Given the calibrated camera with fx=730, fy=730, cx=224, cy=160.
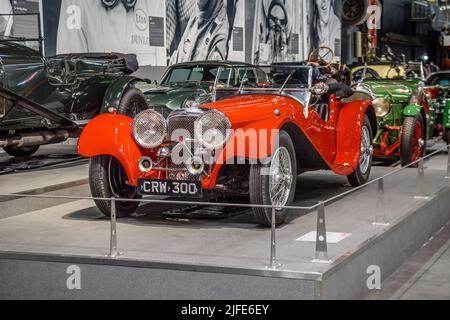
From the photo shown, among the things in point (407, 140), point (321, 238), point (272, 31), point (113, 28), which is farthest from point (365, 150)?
point (272, 31)

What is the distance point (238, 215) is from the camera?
17.8 ft

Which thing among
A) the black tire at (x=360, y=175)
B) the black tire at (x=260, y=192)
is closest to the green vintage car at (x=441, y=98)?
the black tire at (x=360, y=175)

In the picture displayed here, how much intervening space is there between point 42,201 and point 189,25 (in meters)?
7.54

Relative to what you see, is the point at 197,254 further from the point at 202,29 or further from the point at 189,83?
the point at 202,29

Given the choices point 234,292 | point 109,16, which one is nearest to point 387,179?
point 234,292

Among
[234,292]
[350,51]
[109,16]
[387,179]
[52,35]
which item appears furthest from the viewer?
[350,51]

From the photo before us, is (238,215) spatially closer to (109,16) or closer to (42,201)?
(42,201)

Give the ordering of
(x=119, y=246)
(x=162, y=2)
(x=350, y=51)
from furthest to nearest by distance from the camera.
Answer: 1. (x=350, y=51)
2. (x=162, y=2)
3. (x=119, y=246)

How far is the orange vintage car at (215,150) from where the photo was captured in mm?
4871

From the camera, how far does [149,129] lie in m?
5.20

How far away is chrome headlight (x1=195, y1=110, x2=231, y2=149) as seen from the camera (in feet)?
16.1

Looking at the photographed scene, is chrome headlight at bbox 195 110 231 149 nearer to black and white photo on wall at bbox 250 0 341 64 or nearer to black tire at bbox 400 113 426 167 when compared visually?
black tire at bbox 400 113 426 167

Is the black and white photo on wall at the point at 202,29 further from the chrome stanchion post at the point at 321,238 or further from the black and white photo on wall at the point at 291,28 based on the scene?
the chrome stanchion post at the point at 321,238

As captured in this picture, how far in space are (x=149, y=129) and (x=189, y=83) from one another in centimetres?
462
